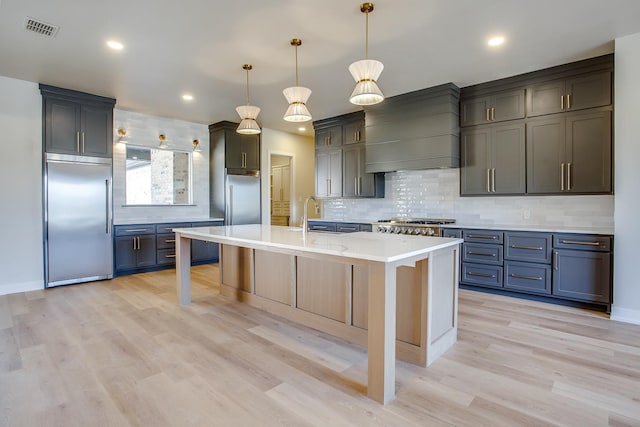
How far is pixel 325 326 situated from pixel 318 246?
96 centimetres

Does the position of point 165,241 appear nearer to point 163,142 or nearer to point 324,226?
point 163,142

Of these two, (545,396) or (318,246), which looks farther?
(318,246)

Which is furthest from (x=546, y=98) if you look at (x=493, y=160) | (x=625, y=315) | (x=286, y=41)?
(x=286, y=41)

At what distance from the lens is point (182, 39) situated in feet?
10.7

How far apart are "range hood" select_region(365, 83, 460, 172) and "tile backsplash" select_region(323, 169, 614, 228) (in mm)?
534

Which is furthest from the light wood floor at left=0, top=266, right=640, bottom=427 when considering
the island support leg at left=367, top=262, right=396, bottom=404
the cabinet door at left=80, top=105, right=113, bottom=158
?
the cabinet door at left=80, top=105, right=113, bottom=158

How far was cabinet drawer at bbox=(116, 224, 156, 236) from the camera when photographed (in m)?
5.23

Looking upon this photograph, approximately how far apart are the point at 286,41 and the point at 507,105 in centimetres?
288

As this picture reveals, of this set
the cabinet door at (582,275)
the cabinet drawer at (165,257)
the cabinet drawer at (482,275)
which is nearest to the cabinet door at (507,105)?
the cabinet door at (582,275)

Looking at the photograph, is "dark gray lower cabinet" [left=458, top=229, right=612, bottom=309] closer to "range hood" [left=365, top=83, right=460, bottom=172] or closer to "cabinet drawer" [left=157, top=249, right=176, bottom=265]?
"range hood" [left=365, top=83, right=460, bottom=172]

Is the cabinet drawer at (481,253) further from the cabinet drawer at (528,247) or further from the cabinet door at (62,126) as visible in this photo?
the cabinet door at (62,126)

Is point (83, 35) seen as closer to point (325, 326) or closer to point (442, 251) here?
point (325, 326)

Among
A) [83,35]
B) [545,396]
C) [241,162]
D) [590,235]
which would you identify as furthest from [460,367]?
[241,162]

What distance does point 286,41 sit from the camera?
327 centimetres
